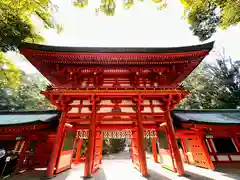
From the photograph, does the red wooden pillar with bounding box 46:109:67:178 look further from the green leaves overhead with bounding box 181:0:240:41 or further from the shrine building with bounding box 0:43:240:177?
the green leaves overhead with bounding box 181:0:240:41

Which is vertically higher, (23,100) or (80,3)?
(23,100)

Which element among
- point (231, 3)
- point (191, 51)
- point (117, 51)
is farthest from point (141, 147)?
point (231, 3)

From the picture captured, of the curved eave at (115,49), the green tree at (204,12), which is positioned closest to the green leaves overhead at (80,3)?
the green tree at (204,12)

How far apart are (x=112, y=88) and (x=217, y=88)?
22.9 metres

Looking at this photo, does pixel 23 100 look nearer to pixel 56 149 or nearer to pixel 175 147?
pixel 56 149

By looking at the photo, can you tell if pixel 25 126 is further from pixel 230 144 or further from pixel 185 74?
pixel 230 144

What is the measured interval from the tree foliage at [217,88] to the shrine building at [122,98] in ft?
51.3

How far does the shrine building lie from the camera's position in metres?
6.61

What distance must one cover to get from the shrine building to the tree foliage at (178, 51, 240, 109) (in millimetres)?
15623

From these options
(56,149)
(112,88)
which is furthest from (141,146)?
(56,149)

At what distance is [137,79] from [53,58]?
4.41 m

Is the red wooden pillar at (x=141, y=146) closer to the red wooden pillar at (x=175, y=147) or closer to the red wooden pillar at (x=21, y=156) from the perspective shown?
the red wooden pillar at (x=175, y=147)

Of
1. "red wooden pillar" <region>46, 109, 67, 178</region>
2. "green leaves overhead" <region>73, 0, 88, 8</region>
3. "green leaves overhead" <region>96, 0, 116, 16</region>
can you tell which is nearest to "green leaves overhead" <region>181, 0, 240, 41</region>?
"green leaves overhead" <region>96, 0, 116, 16</region>

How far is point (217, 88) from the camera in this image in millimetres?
23016
